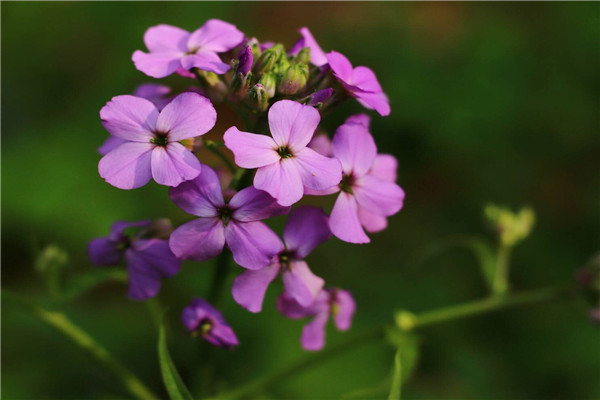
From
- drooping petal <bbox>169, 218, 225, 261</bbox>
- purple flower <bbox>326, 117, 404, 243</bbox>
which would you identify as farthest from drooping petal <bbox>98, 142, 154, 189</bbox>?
purple flower <bbox>326, 117, 404, 243</bbox>

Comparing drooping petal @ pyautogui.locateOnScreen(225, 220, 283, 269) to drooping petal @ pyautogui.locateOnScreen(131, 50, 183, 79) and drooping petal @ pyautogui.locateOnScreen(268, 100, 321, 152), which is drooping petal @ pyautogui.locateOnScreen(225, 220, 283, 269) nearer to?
drooping petal @ pyautogui.locateOnScreen(268, 100, 321, 152)

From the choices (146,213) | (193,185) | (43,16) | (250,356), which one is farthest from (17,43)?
(193,185)

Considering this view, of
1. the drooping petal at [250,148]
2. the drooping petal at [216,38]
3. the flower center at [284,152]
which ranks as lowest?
the flower center at [284,152]

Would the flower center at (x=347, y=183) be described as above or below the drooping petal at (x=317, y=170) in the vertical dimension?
below

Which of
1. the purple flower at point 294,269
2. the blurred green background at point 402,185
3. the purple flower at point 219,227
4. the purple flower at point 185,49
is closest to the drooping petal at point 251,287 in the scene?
the purple flower at point 294,269

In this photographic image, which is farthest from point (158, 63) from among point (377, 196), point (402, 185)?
point (402, 185)

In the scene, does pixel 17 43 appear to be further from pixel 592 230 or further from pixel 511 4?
pixel 592 230

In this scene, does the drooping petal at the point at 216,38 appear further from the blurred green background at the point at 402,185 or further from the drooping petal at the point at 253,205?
the blurred green background at the point at 402,185
